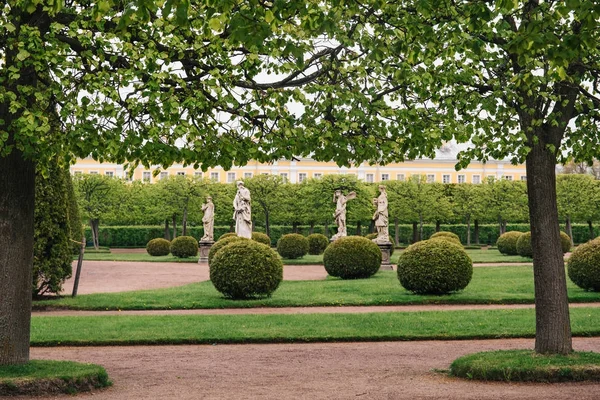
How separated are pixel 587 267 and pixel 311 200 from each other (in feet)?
111

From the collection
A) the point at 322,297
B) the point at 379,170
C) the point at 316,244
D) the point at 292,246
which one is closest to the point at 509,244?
the point at 316,244

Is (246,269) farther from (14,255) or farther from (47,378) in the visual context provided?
(47,378)

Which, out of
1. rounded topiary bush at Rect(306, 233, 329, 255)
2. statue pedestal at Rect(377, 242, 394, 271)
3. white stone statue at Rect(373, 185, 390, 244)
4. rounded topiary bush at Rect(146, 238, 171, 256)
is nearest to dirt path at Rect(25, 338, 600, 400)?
statue pedestal at Rect(377, 242, 394, 271)

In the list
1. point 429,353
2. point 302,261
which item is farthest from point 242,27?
point 302,261

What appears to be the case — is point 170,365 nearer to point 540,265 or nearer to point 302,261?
point 540,265

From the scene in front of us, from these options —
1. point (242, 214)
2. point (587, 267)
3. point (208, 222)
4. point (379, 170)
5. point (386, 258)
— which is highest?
point (379, 170)

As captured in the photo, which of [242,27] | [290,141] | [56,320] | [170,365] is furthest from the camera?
[56,320]

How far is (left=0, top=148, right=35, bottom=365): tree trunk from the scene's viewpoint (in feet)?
22.3

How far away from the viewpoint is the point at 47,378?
6531 mm

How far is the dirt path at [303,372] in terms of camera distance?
6.42 metres

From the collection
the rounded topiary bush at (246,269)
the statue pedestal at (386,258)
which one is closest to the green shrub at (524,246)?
the statue pedestal at (386,258)

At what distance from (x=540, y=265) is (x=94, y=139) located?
15.0ft

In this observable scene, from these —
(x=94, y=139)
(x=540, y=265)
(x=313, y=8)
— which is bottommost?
(x=540, y=265)

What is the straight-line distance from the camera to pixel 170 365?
8.23 metres
